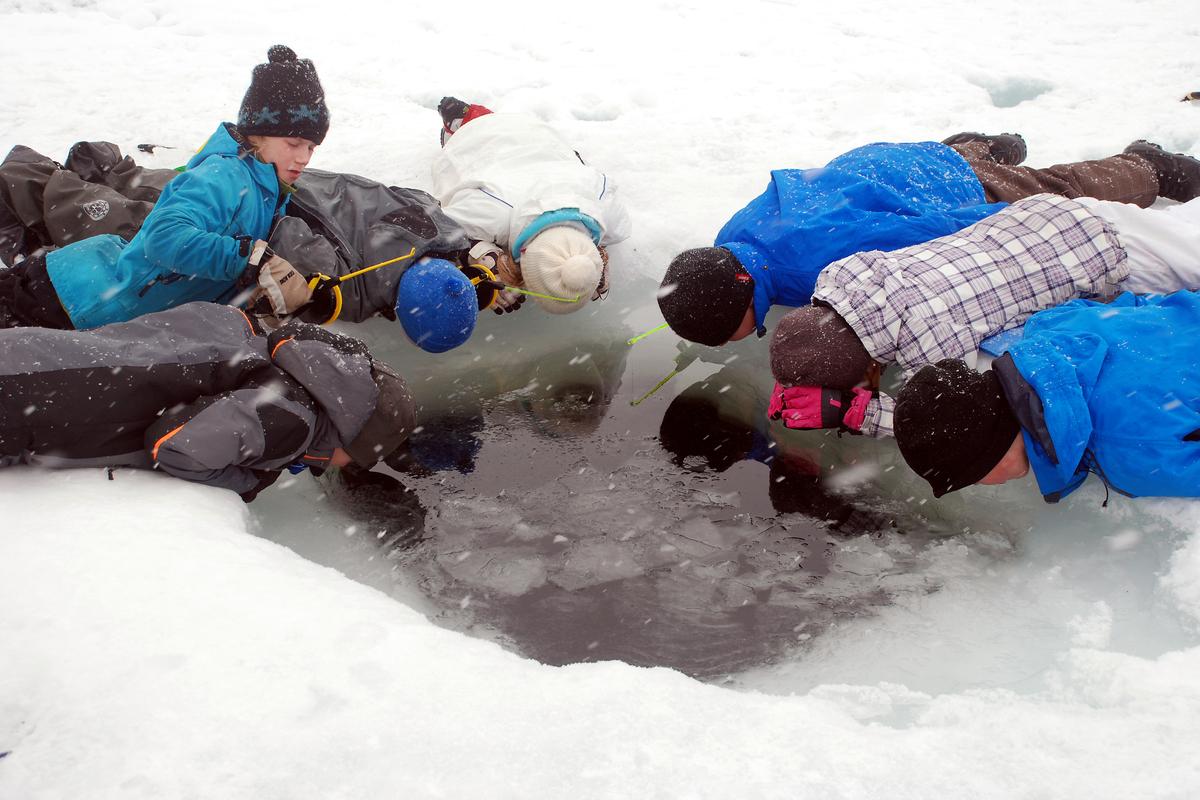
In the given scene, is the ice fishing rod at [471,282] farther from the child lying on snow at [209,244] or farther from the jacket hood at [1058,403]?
the jacket hood at [1058,403]

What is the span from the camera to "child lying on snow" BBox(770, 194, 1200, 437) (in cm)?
276

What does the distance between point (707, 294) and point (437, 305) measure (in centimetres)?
97

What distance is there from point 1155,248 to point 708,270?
4.86 feet

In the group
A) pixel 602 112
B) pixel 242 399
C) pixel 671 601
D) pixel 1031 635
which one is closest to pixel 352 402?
pixel 242 399

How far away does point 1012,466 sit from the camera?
2359 mm

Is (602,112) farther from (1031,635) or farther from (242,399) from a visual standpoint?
(1031,635)

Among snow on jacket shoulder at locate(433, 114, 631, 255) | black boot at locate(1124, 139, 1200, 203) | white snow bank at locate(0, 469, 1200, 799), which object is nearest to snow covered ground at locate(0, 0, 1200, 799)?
white snow bank at locate(0, 469, 1200, 799)

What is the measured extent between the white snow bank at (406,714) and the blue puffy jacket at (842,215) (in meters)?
1.72

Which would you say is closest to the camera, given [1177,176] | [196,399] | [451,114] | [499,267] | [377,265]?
[196,399]

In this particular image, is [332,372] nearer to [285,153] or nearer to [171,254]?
[171,254]

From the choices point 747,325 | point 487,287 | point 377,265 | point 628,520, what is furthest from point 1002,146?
point 377,265

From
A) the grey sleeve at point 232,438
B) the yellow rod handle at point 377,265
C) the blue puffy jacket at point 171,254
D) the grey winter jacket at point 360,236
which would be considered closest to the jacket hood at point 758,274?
the grey winter jacket at point 360,236

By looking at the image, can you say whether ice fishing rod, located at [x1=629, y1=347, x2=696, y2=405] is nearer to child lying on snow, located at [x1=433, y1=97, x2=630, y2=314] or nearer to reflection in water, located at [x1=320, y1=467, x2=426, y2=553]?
child lying on snow, located at [x1=433, y1=97, x2=630, y2=314]

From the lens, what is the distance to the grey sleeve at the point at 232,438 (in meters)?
2.20
